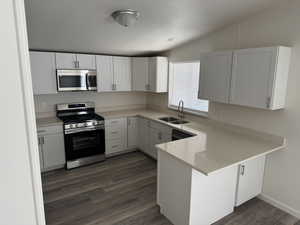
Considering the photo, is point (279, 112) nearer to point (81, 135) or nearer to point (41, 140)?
point (81, 135)

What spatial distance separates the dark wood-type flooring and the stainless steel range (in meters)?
0.21

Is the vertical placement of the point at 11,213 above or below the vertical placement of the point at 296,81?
below

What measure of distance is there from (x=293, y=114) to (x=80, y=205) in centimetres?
304

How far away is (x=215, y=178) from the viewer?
83.1 inches

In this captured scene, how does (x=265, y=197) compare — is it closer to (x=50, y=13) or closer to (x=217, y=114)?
(x=217, y=114)

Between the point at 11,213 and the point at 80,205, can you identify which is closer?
the point at 11,213

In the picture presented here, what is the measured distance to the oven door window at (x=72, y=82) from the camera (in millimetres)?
3538

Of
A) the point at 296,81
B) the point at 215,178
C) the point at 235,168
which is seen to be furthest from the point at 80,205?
the point at 296,81

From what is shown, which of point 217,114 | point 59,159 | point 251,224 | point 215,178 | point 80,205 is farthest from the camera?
point 59,159

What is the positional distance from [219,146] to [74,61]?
2997 mm

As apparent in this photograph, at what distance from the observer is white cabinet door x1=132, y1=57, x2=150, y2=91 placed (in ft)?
14.0

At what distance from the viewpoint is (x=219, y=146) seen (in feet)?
7.72

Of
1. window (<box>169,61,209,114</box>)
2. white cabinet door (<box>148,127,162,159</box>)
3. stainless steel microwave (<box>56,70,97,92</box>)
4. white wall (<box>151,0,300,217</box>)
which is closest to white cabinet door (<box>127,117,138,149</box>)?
white cabinet door (<box>148,127,162,159</box>)

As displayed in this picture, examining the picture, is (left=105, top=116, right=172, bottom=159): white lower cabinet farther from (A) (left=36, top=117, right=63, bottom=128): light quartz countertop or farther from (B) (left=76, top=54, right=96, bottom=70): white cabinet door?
(B) (left=76, top=54, right=96, bottom=70): white cabinet door
